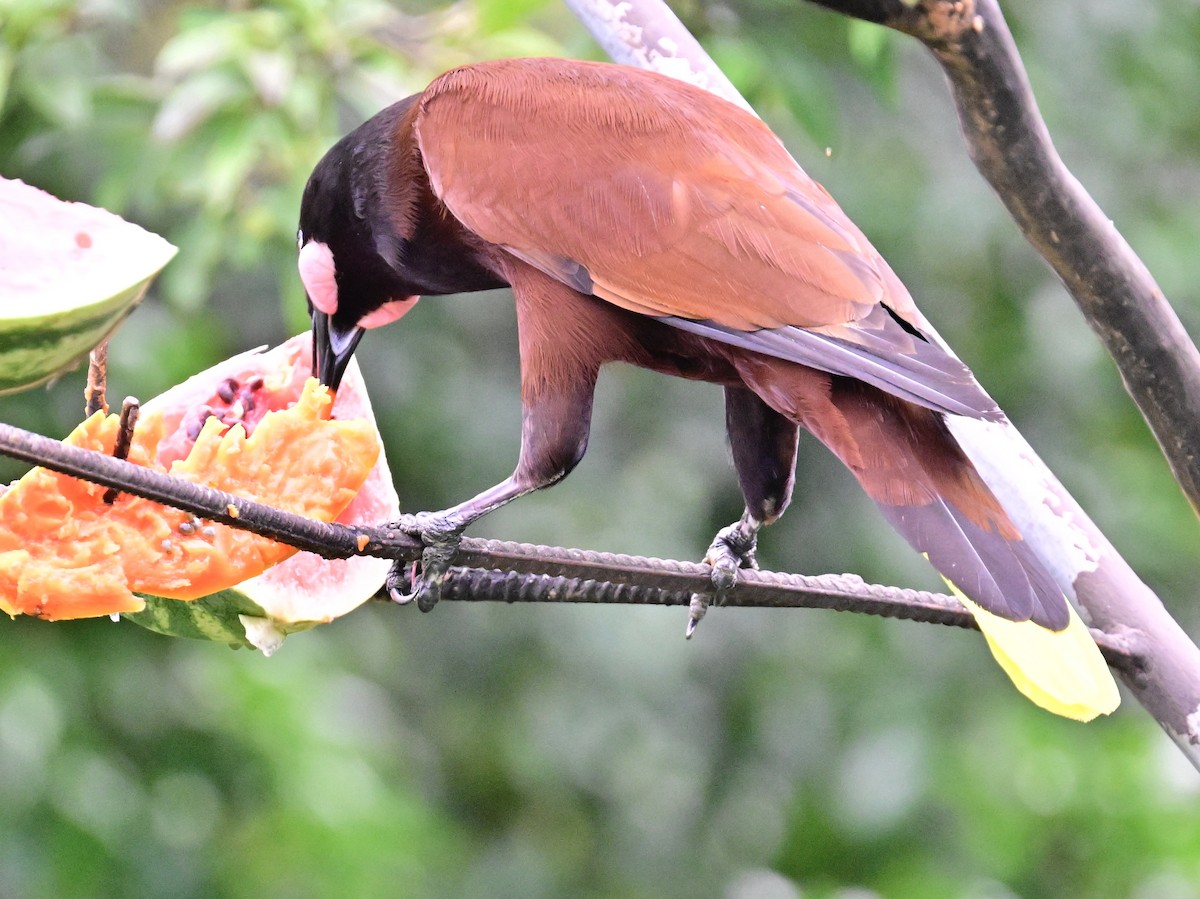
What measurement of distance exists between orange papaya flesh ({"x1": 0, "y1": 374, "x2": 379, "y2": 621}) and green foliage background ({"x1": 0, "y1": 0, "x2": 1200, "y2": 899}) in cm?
86

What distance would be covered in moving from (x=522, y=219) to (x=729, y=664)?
1.90 m

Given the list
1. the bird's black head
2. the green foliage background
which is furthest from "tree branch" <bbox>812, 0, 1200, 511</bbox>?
the bird's black head

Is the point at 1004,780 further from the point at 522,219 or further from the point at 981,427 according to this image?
the point at 522,219

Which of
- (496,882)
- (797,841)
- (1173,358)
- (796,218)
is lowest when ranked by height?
(496,882)

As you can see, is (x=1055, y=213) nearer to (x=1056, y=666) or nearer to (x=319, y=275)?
(x=1056, y=666)

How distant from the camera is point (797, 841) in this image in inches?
119

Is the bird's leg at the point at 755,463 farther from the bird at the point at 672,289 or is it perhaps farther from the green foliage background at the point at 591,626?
the green foliage background at the point at 591,626

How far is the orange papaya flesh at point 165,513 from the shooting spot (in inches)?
41.1

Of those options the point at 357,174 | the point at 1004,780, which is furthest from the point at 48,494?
the point at 1004,780

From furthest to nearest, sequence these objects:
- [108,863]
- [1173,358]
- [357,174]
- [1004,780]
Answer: [1004,780]
[108,863]
[357,174]
[1173,358]

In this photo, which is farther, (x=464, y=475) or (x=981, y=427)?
(x=464, y=475)

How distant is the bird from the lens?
1.34 m

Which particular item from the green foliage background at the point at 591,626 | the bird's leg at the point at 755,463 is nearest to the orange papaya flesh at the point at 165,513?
the bird's leg at the point at 755,463

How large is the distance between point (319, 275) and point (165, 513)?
71cm
